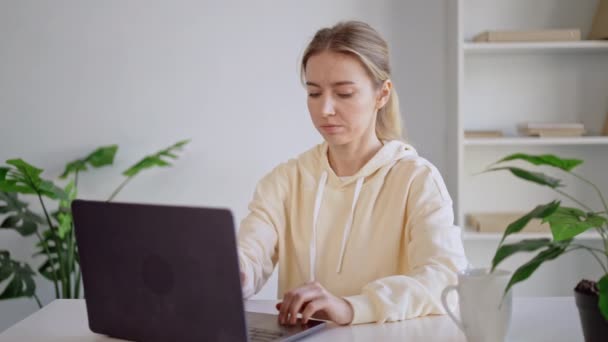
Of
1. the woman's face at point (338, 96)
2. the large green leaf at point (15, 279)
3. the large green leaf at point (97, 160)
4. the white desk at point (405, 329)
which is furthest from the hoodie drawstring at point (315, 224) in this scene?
the large green leaf at point (15, 279)

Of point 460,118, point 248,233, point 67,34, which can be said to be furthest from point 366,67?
point 67,34

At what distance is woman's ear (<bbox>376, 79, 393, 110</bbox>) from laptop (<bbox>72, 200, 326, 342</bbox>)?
0.76 meters

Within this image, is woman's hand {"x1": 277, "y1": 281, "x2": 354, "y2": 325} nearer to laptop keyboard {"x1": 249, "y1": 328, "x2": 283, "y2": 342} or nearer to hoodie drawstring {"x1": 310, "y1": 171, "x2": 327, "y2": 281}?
laptop keyboard {"x1": 249, "y1": 328, "x2": 283, "y2": 342}

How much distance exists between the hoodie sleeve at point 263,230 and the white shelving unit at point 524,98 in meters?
1.33

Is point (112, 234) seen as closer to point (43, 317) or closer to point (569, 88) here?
point (43, 317)

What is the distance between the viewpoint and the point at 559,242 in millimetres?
1070

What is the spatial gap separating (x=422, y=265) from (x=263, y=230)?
1.54 ft

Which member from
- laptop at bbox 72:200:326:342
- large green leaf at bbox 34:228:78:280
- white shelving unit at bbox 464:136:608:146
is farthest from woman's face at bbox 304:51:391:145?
large green leaf at bbox 34:228:78:280

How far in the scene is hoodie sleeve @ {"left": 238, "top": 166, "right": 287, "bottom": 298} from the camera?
1828mm

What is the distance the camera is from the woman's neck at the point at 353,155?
76.3 inches

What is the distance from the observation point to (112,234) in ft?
4.06

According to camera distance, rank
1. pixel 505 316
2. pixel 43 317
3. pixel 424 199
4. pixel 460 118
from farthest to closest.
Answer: pixel 460 118 < pixel 424 199 < pixel 43 317 < pixel 505 316

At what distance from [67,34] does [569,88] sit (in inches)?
83.3

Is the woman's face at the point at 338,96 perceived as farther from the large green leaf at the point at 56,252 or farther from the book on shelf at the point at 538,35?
the large green leaf at the point at 56,252
